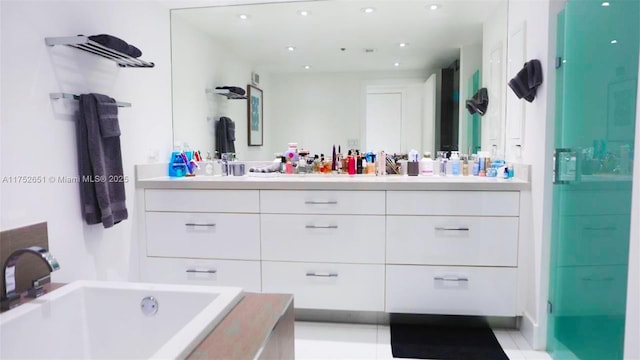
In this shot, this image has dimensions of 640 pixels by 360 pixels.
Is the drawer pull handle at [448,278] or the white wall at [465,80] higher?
the white wall at [465,80]

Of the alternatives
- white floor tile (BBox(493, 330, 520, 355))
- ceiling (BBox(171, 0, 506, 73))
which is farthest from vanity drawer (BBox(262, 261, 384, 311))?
ceiling (BBox(171, 0, 506, 73))

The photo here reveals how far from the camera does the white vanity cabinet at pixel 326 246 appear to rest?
226 cm

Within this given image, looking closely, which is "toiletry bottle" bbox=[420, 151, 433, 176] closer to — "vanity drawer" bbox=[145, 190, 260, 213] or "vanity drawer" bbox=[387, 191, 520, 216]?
"vanity drawer" bbox=[387, 191, 520, 216]

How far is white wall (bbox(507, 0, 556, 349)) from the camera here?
6.29ft

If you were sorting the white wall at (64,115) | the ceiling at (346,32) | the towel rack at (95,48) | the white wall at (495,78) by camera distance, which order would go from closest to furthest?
the white wall at (64,115), the towel rack at (95,48), the white wall at (495,78), the ceiling at (346,32)

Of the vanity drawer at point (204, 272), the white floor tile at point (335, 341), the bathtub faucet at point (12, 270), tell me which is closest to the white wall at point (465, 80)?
the white floor tile at point (335, 341)

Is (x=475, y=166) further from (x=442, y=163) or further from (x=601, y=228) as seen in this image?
(x=601, y=228)

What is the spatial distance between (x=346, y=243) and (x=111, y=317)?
1198 mm

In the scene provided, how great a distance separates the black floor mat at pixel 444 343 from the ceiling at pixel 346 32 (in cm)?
166

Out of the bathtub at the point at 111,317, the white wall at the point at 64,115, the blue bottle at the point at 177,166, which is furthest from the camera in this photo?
the blue bottle at the point at 177,166

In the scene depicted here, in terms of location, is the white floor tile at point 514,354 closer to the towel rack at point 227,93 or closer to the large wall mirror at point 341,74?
the large wall mirror at point 341,74

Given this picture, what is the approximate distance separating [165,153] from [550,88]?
2.30m

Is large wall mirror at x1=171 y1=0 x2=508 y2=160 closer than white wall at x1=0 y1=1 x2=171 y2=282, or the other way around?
white wall at x1=0 y1=1 x2=171 y2=282

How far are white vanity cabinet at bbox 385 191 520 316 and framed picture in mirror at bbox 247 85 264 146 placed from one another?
1127 millimetres
